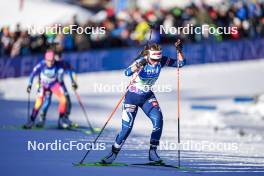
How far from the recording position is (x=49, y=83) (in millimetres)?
14680

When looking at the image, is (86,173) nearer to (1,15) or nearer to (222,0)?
(1,15)

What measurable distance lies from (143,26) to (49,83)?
358 inches

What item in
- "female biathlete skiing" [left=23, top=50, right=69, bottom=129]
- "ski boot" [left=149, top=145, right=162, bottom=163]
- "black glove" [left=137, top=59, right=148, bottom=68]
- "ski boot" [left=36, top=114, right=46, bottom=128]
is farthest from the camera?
"ski boot" [left=36, top=114, right=46, bottom=128]

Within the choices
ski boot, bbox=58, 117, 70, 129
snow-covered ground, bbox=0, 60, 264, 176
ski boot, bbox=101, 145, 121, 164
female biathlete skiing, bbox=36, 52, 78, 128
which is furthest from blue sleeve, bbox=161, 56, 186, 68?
ski boot, bbox=58, 117, 70, 129

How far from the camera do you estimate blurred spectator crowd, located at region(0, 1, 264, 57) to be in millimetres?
21422

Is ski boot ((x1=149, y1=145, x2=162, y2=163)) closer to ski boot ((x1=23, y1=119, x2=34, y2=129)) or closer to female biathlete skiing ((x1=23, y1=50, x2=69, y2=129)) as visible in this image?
female biathlete skiing ((x1=23, y1=50, x2=69, y2=129))

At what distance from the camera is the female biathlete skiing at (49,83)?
559 inches

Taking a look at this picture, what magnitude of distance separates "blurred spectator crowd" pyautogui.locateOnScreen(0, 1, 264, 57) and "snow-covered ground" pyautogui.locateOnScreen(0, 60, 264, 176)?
0.91 m

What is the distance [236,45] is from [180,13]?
2732 millimetres

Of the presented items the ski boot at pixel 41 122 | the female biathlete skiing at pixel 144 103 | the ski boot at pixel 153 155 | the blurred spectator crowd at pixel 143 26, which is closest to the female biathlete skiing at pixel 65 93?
the ski boot at pixel 41 122

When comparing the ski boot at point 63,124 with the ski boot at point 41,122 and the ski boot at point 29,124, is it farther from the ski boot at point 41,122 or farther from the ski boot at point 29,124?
the ski boot at point 29,124

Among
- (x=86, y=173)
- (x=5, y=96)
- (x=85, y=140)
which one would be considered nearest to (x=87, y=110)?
(x=5, y=96)

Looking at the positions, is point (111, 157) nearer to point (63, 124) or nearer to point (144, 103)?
point (144, 103)

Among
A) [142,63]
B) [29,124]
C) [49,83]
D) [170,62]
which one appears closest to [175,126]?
[49,83]
